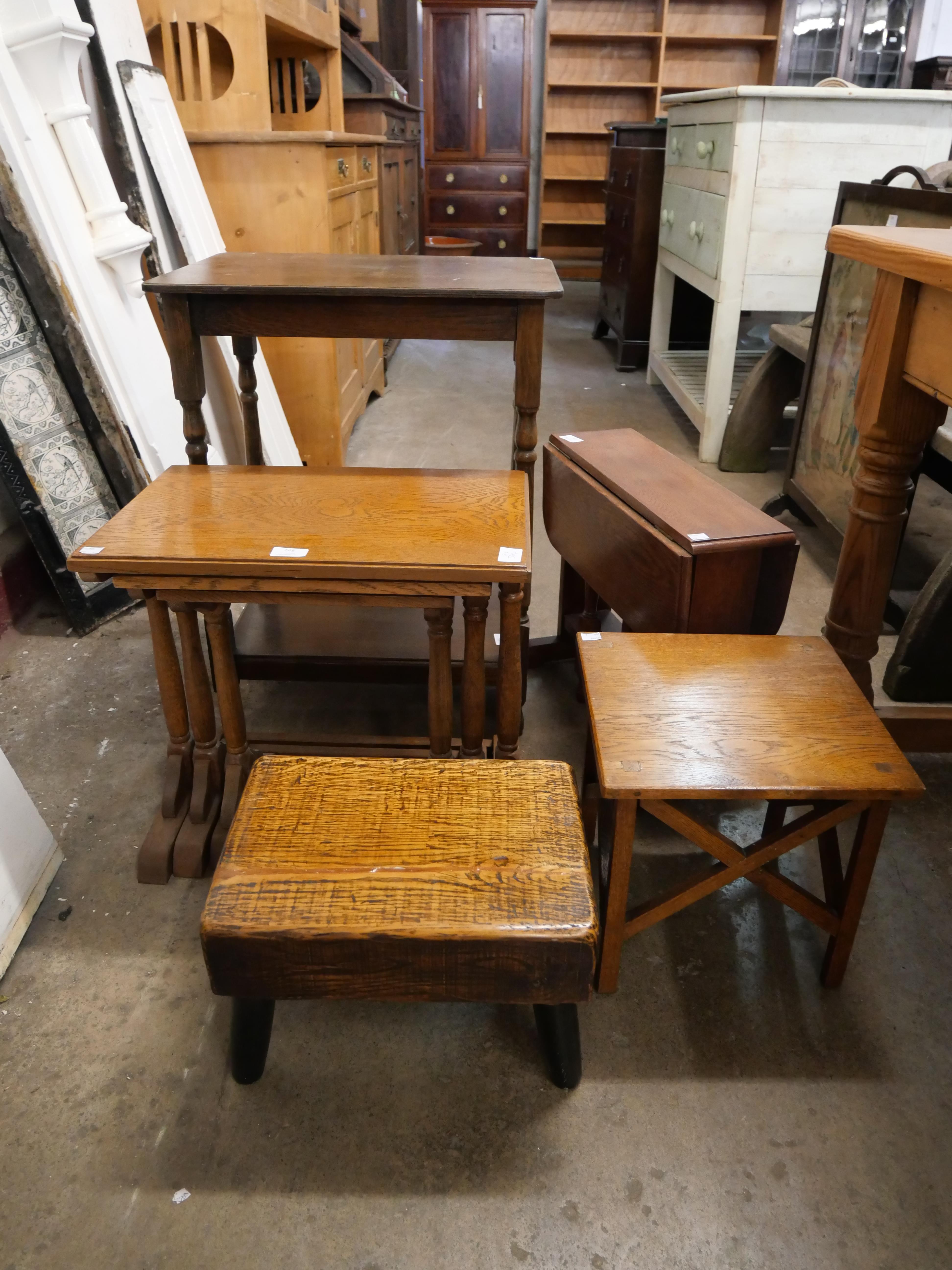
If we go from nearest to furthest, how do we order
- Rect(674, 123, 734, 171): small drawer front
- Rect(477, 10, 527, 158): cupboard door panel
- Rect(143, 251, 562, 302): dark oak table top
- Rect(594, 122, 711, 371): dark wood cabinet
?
1. Rect(143, 251, 562, 302): dark oak table top
2. Rect(674, 123, 734, 171): small drawer front
3. Rect(594, 122, 711, 371): dark wood cabinet
4. Rect(477, 10, 527, 158): cupboard door panel

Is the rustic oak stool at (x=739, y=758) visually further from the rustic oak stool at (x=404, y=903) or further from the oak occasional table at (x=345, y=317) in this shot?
the oak occasional table at (x=345, y=317)

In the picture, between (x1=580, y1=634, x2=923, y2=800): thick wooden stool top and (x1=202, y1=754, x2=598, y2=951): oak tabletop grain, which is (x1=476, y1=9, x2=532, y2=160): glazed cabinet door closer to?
(x1=580, y1=634, x2=923, y2=800): thick wooden stool top

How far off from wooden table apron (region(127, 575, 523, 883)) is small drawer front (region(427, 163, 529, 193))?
21.8ft

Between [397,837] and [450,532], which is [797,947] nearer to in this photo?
[397,837]

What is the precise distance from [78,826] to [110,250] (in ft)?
4.72

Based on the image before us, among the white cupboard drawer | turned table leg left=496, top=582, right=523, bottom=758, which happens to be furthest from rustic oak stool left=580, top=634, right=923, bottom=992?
the white cupboard drawer

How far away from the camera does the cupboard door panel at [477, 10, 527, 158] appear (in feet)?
22.0

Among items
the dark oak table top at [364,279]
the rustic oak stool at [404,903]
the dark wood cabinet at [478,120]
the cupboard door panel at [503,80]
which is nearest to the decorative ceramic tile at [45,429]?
the dark oak table top at [364,279]

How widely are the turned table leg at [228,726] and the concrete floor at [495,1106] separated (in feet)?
0.36

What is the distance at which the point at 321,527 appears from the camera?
1.41 metres

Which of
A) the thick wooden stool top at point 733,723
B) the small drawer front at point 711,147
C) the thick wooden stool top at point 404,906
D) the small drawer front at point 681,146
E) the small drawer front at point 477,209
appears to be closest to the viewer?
the thick wooden stool top at point 404,906

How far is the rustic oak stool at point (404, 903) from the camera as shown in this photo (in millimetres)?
998

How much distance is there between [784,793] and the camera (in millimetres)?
1130

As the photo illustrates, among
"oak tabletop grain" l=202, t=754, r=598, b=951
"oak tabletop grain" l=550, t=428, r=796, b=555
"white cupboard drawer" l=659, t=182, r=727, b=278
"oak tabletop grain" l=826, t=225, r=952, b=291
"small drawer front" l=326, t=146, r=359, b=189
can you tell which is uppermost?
"small drawer front" l=326, t=146, r=359, b=189
